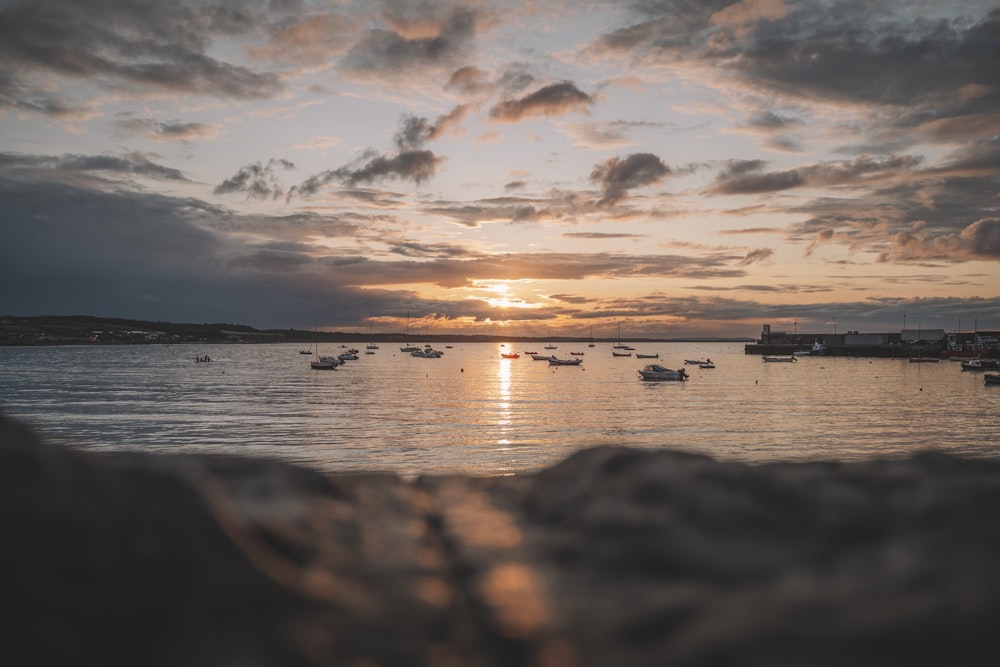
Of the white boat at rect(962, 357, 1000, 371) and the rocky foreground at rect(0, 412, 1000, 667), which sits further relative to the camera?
the white boat at rect(962, 357, 1000, 371)

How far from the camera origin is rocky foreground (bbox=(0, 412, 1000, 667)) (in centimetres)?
214

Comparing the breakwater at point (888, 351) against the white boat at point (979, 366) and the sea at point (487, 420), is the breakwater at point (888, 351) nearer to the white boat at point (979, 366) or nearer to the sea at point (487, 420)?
the white boat at point (979, 366)

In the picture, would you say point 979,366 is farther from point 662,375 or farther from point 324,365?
point 324,365

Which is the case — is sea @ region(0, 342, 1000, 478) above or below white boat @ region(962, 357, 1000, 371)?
below

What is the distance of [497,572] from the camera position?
9.43ft

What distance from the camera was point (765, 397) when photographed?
7412cm

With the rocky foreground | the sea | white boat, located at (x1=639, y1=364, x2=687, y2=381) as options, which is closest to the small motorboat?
the sea

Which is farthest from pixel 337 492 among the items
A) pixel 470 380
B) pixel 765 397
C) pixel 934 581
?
pixel 470 380

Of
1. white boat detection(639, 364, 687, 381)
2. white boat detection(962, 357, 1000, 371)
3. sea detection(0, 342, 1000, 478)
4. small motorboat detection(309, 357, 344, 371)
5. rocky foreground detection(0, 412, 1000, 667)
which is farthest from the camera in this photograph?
small motorboat detection(309, 357, 344, 371)

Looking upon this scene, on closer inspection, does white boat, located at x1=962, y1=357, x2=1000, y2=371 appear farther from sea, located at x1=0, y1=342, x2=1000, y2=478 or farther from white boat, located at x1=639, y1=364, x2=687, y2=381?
white boat, located at x1=639, y1=364, x2=687, y2=381

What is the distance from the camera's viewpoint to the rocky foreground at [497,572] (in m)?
2.14

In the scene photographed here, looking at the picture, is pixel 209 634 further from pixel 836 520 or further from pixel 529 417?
pixel 529 417

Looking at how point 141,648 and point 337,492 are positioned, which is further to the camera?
point 337,492

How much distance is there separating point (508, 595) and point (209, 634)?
1.12 meters
